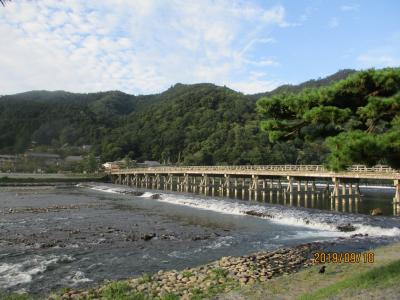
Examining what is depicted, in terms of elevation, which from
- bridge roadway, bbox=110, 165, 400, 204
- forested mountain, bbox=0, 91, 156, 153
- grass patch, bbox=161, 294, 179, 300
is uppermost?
forested mountain, bbox=0, 91, 156, 153

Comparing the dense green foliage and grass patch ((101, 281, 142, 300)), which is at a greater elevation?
the dense green foliage

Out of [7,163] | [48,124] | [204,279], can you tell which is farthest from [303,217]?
[48,124]

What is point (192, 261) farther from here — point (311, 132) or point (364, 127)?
point (364, 127)

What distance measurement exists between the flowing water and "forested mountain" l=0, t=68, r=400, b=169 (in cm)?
505

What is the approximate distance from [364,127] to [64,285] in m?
8.99

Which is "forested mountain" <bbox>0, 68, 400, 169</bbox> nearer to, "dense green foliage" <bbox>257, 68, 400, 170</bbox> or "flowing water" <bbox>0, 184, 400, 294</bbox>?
"dense green foliage" <bbox>257, 68, 400, 170</bbox>

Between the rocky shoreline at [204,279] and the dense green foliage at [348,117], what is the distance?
4038mm

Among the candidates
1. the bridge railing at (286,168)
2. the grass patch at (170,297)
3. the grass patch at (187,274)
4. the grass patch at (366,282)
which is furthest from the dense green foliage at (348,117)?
the bridge railing at (286,168)

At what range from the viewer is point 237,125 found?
330 ft
